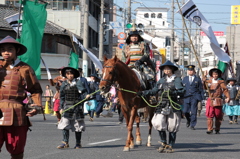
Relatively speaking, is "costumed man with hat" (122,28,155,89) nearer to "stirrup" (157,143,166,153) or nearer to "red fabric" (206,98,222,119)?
"stirrup" (157,143,166,153)

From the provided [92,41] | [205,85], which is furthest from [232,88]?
[92,41]

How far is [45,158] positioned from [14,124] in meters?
2.93

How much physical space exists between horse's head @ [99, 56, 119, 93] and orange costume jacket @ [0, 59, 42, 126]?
12.8 ft

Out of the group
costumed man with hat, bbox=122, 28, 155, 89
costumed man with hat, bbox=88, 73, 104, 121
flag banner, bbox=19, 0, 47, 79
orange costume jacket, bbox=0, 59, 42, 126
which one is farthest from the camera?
costumed man with hat, bbox=88, 73, 104, 121

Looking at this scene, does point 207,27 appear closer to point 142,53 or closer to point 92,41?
point 142,53

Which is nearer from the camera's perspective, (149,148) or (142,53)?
(149,148)

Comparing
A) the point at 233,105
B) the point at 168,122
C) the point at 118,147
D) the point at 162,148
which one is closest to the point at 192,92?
the point at 233,105

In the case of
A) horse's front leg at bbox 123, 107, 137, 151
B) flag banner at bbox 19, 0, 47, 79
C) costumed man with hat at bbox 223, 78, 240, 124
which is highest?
flag banner at bbox 19, 0, 47, 79

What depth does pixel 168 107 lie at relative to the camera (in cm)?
1116

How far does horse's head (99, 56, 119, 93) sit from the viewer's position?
A: 11305 millimetres

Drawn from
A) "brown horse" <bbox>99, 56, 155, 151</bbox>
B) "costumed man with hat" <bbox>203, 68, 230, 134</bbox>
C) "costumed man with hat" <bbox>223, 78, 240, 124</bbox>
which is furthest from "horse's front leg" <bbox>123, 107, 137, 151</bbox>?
"costumed man with hat" <bbox>223, 78, 240, 124</bbox>

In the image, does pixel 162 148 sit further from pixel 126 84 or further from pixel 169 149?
pixel 126 84

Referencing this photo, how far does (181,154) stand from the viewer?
10875mm

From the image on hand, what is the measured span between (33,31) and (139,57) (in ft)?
24.9
